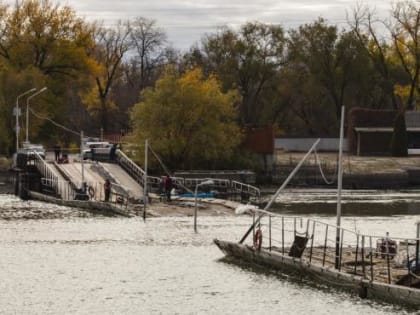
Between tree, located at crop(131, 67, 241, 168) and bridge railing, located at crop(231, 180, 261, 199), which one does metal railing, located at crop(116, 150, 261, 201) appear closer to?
bridge railing, located at crop(231, 180, 261, 199)

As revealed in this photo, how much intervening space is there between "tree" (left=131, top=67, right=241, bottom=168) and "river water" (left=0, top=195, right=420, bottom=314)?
30.3 m

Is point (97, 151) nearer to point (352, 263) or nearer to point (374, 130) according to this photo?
point (374, 130)

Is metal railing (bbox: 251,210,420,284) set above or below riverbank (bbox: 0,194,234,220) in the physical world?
above

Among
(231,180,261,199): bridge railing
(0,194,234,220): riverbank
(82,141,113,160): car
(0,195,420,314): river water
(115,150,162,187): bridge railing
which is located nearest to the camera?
(0,195,420,314): river water

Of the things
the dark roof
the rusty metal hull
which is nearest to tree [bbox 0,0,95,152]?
the dark roof

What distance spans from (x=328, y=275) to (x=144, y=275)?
826 cm

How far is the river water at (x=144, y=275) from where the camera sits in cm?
3544

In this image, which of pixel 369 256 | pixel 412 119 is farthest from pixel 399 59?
pixel 369 256

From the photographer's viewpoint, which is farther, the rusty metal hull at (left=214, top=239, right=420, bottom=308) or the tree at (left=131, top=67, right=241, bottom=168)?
the tree at (left=131, top=67, right=241, bottom=168)

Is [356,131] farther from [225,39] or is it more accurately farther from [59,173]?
[59,173]

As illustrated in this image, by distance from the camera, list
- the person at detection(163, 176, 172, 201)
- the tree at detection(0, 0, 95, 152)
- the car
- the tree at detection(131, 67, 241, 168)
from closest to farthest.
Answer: the person at detection(163, 176, 172, 201)
the car
the tree at detection(131, 67, 241, 168)
the tree at detection(0, 0, 95, 152)

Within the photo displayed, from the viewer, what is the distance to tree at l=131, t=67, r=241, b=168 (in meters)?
91.0

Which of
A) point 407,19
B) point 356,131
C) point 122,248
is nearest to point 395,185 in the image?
point 356,131

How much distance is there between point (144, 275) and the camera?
1647 inches
